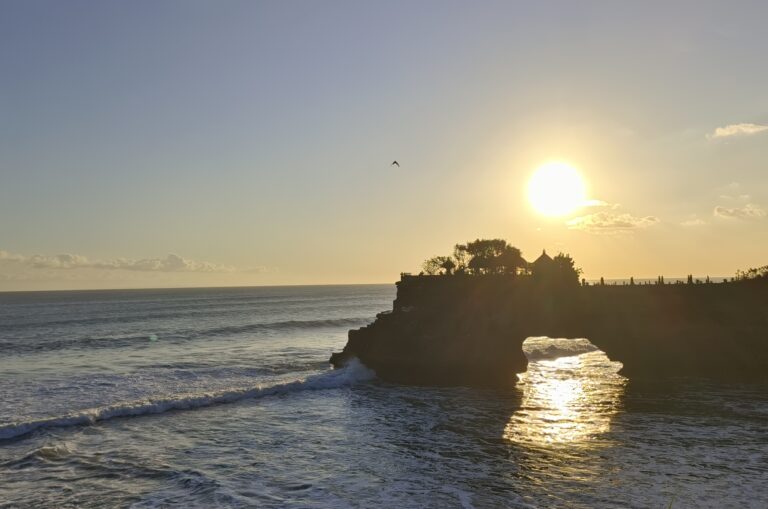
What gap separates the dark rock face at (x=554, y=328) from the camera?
142ft

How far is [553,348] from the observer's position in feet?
214

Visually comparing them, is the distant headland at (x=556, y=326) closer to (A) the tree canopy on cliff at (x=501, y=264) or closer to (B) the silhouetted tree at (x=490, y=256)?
(A) the tree canopy on cliff at (x=501, y=264)

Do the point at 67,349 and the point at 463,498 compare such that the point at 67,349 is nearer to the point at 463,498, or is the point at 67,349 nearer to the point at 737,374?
the point at 463,498

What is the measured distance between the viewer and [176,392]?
38625 millimetres

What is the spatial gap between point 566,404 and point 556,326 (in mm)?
15194

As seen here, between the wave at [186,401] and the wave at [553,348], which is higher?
the wave at [186,401]

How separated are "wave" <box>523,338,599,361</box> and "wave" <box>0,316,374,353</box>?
125 ft

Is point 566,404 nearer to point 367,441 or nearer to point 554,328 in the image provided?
point 367,441

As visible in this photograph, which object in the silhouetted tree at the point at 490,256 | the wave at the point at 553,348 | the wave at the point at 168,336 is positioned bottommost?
the wave at the point at 553,348

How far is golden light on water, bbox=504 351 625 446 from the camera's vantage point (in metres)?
26.1

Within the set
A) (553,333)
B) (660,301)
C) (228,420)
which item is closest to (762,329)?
(660,301)

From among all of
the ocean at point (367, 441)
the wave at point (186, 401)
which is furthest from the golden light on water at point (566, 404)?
the wave at point (186, 401)

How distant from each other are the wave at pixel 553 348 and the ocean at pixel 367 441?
35.8ft

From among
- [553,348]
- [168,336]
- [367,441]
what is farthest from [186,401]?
[168,336]
